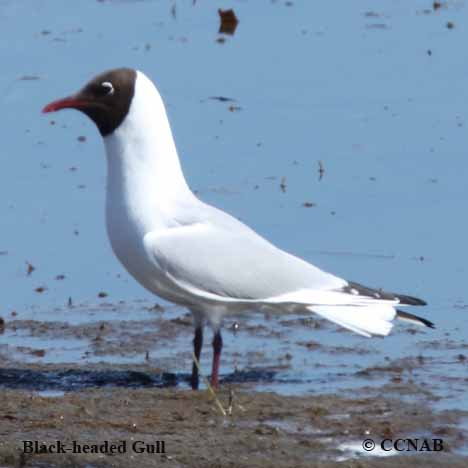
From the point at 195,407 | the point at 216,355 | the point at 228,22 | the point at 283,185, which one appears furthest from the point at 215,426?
the point at 228,22

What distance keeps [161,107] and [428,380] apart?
183cm

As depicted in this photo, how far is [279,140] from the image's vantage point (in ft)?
41.8

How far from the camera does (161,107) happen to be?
8938 mm

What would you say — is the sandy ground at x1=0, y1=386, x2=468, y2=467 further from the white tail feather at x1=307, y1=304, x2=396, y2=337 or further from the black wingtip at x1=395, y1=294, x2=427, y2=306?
the black wingtip at x1=395, y1=294, x2=427, y2=306

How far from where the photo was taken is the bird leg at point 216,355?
8742 millimetres

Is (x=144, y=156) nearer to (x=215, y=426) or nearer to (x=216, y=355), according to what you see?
(x=216, y=355)

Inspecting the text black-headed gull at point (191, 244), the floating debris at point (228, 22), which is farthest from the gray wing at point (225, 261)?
the floating debris at point (228, 22)

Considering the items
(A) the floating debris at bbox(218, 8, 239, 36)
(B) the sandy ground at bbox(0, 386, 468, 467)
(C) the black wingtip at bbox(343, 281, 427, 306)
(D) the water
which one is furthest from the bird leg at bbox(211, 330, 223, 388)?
(A) the floating debris at bbox(218, 8, 239, 36)

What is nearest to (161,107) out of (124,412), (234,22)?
(124,412)

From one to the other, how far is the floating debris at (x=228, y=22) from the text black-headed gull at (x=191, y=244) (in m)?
6.61

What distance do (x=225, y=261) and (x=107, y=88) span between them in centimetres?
101

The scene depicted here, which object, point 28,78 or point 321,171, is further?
point 28,78

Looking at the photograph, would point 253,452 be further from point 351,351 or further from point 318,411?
point 351,351

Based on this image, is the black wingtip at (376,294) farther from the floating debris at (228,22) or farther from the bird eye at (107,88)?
the floating debris at (228,22)
